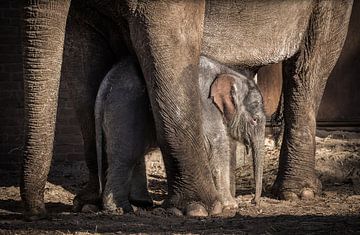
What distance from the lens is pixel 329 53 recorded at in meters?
7.62

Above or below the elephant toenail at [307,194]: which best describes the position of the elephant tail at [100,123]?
above

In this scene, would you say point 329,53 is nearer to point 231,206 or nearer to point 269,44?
point 269,44

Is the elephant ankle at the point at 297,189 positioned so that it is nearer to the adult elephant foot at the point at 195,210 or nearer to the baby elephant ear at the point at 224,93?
the baby elephant ear at the point at 224,93

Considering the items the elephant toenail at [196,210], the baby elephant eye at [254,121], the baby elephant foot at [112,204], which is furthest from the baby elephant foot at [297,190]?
the baby elephant foot at [112,204]

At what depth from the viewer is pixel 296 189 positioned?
744 centimetres

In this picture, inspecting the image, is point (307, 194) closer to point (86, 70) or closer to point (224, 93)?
point (224, 93)

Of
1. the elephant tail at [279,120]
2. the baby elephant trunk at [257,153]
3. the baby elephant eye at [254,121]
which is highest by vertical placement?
the elephant tail at [279,120]

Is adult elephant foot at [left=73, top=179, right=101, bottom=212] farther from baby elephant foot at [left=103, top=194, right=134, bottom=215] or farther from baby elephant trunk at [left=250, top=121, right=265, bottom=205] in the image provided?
baby elephant trunk at [left=250, top=121, right=265, bottom=205]

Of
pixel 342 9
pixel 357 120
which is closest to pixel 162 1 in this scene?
pixel 342 9

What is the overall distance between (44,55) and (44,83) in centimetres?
16

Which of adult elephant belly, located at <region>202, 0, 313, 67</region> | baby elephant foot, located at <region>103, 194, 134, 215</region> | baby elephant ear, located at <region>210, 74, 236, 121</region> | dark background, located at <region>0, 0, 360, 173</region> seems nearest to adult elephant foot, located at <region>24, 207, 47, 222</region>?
baby elephant foot, located at <region>103, 194, 134, 215</region>

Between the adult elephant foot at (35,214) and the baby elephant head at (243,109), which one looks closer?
the adult elephant foot at (35,214)

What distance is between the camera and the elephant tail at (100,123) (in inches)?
246

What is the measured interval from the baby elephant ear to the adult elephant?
17 cm
